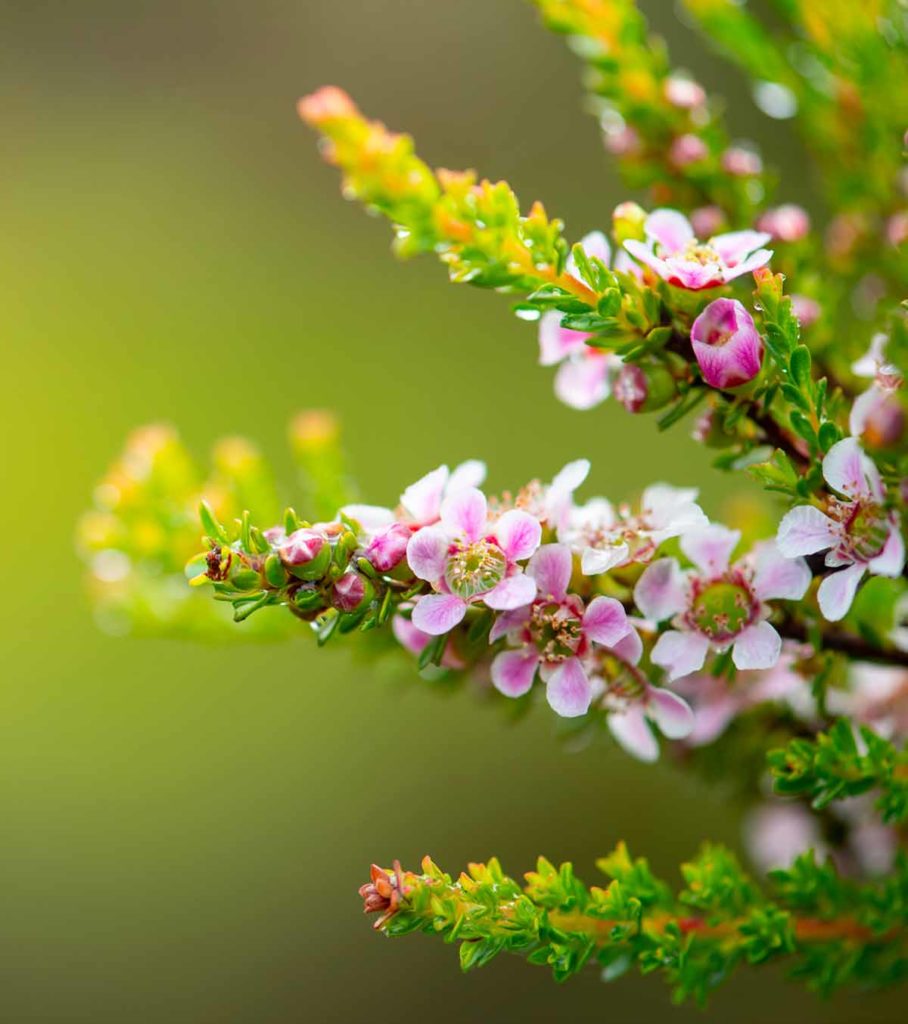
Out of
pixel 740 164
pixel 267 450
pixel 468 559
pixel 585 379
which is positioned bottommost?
pixel 468 559

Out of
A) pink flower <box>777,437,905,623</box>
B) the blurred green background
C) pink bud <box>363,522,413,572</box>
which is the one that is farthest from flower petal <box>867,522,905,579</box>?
the blurred green background

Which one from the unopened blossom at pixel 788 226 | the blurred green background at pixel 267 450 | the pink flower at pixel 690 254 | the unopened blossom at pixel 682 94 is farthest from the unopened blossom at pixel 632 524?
the blurred green background at pixel 267 450

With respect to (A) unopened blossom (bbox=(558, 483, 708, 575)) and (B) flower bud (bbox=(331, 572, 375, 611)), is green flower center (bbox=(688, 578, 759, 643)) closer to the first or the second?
(A) unopened blossom (bbox=(558, 483, 708, 575))

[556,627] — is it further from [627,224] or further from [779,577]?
[627,224]

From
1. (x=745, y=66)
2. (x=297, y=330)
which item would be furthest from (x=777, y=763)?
(x=297, y=330)

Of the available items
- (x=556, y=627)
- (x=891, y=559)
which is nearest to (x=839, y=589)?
(x=891, y=559)

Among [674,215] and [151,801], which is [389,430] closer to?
[151,801]
